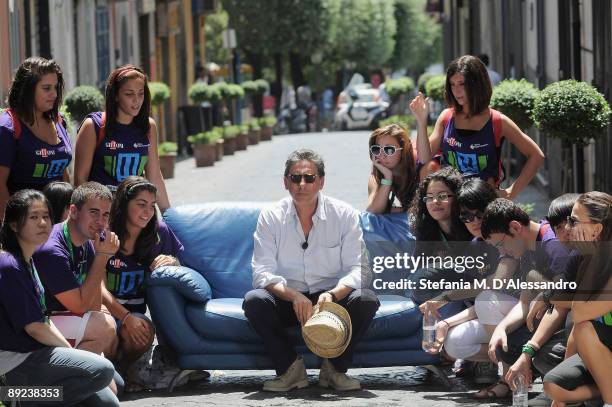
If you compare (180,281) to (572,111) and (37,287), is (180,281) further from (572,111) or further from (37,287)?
(572,111)

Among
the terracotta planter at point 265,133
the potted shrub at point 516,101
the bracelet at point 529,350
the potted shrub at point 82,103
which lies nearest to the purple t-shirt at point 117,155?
the bracelet at point 529,350

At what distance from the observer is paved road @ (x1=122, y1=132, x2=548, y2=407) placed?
8438 millimetres

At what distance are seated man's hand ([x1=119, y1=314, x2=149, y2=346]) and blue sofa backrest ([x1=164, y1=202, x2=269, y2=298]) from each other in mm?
823

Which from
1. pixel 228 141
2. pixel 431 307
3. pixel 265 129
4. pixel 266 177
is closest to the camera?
pixel 431 307

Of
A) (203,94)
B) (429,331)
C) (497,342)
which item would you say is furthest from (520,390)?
(203,94)

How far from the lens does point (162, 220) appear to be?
370 inches

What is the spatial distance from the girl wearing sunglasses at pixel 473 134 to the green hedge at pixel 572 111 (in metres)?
2.92

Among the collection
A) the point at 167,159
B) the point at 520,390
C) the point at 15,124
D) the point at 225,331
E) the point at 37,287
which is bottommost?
the point at 520,390

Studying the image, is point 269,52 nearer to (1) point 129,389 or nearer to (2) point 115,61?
(2) point 115,61

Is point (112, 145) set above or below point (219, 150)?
above

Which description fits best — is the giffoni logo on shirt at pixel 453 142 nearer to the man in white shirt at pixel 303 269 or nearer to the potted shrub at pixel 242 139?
the man in white shirt at pixel 303 269

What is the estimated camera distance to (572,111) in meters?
12.6

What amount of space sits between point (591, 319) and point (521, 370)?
28.0 inches

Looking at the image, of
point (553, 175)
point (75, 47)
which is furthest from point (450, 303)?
point (75, 47)
